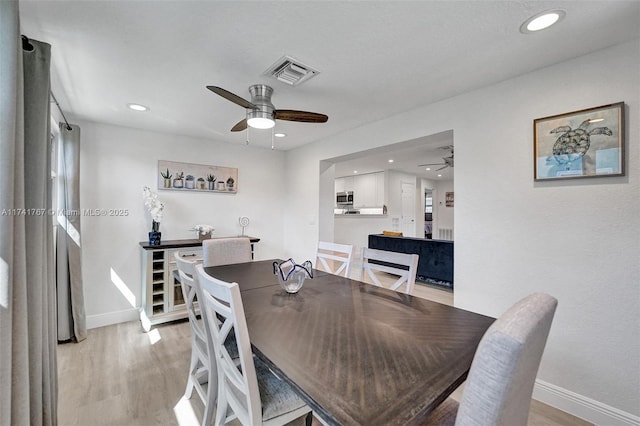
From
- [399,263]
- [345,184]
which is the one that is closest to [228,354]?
[399,263]

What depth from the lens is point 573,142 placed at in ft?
5.89

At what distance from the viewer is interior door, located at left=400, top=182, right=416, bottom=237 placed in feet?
25.4

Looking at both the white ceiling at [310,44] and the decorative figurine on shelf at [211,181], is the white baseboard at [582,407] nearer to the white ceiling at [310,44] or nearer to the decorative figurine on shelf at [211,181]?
the white ceiling at [310,44]

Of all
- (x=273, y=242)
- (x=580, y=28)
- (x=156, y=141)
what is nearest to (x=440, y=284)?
(x=273, y=242)

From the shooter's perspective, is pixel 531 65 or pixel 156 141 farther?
pixel 156 141

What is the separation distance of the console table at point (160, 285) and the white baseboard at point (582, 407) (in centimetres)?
345

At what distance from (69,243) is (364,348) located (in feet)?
10.4

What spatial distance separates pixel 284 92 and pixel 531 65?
1810 millimetres

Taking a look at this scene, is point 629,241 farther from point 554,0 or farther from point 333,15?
point 333,15

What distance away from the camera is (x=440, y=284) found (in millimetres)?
4820

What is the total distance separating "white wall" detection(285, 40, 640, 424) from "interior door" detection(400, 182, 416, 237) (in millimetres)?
5422

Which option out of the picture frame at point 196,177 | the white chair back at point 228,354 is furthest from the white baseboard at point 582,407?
the picture frame at point 196,177

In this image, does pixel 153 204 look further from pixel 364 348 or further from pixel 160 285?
pixel 364 348

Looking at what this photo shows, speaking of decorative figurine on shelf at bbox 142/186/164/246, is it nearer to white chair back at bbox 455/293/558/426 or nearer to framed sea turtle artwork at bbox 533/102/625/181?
white chair back at bbox 455/293/558/426
